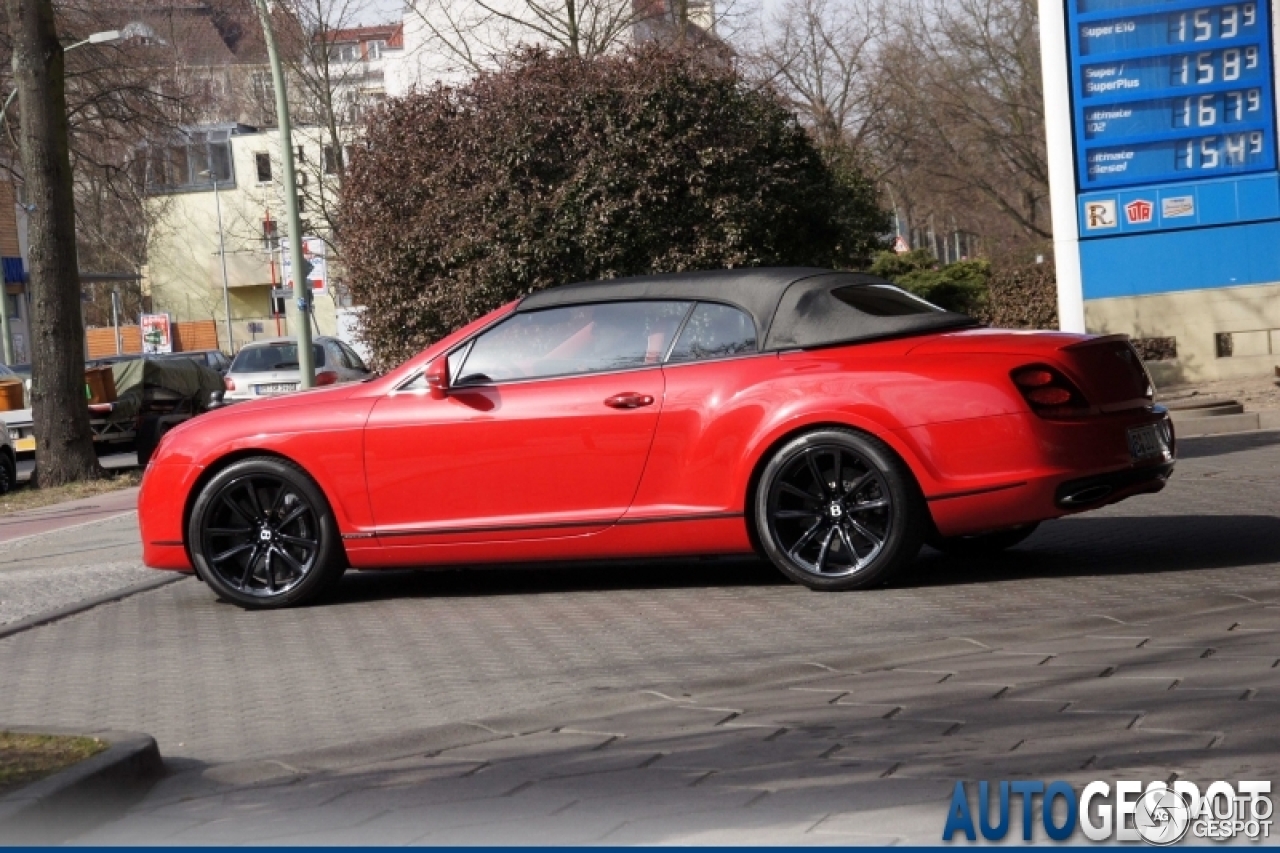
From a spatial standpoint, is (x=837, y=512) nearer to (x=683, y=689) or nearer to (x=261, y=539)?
(x=683, y=689)

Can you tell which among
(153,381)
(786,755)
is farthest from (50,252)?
(786,755)

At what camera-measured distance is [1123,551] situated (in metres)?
9.27

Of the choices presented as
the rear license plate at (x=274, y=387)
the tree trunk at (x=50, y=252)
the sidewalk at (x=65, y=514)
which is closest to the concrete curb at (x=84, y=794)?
the sidewalk at (x=65, y=514)

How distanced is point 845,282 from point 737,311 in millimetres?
559

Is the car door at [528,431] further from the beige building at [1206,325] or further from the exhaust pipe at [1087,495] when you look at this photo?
the beige building at [1206,325]

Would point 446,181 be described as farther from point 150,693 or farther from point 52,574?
point 150,693

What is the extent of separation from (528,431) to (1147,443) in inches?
112

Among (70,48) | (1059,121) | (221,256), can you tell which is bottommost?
(1059,121)

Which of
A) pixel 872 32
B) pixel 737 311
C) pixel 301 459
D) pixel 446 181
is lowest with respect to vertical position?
pixel 301 459

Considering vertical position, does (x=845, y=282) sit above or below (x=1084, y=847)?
above

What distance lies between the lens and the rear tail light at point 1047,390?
26.8 feet

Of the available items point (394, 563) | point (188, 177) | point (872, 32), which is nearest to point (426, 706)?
point (394, 563)

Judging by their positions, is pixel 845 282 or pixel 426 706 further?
pixel 845 282

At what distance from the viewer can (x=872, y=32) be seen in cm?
5081
